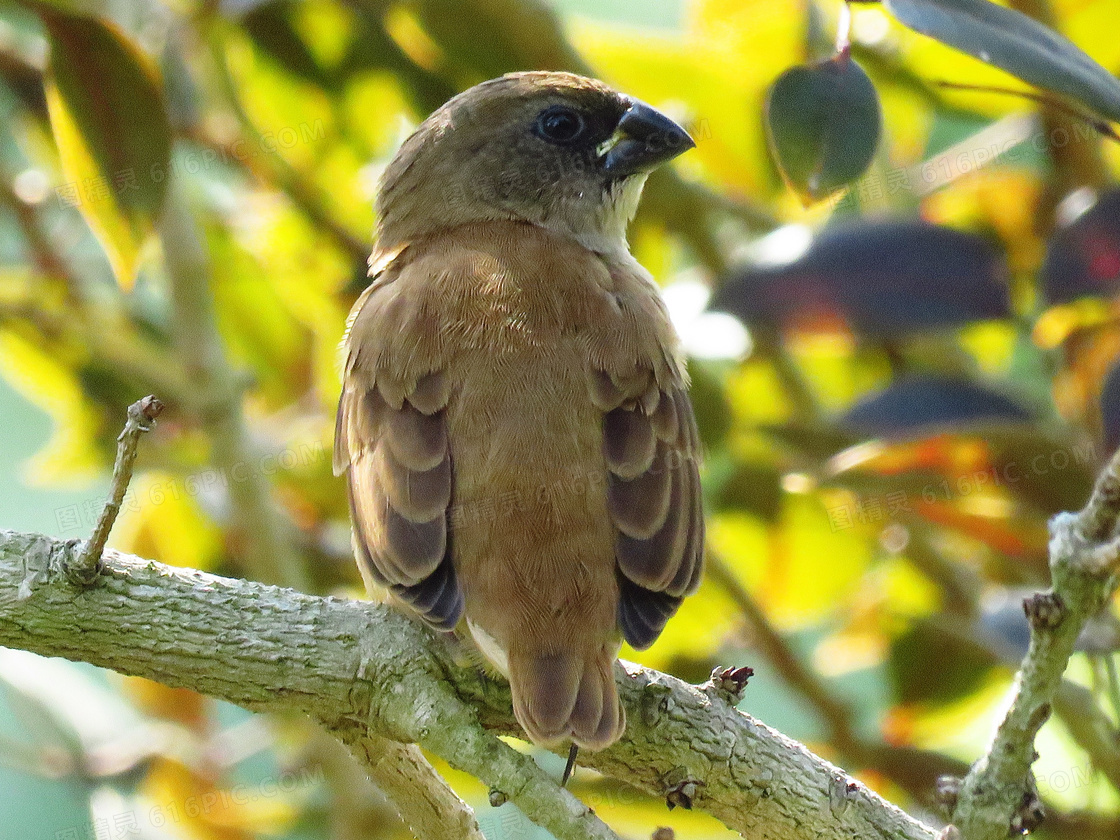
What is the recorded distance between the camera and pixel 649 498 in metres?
2.80

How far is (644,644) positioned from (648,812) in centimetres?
126

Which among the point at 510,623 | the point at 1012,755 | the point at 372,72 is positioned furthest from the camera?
the point at 372,72

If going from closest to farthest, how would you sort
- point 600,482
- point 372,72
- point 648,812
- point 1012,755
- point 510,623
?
point 1012,755 → point 510,623 → point 600,482 → point 648,812 → point 372,72

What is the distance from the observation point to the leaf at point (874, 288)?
357 cm

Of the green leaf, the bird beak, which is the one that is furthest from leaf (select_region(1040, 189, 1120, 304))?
the green leaf

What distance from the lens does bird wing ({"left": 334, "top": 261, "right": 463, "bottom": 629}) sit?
263cm

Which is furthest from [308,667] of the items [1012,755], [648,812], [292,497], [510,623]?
[292,497]

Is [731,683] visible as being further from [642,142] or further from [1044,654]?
[642,142]

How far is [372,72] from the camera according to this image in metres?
4.46

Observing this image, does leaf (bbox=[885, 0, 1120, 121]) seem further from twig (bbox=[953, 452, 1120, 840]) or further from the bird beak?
the bird beak

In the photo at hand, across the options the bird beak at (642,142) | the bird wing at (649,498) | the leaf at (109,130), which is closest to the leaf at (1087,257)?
the bird beak at (642,142)

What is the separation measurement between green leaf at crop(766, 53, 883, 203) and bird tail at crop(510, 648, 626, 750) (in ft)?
3.01

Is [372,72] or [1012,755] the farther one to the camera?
[372,72]

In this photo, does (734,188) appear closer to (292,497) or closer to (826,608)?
(826,608)
